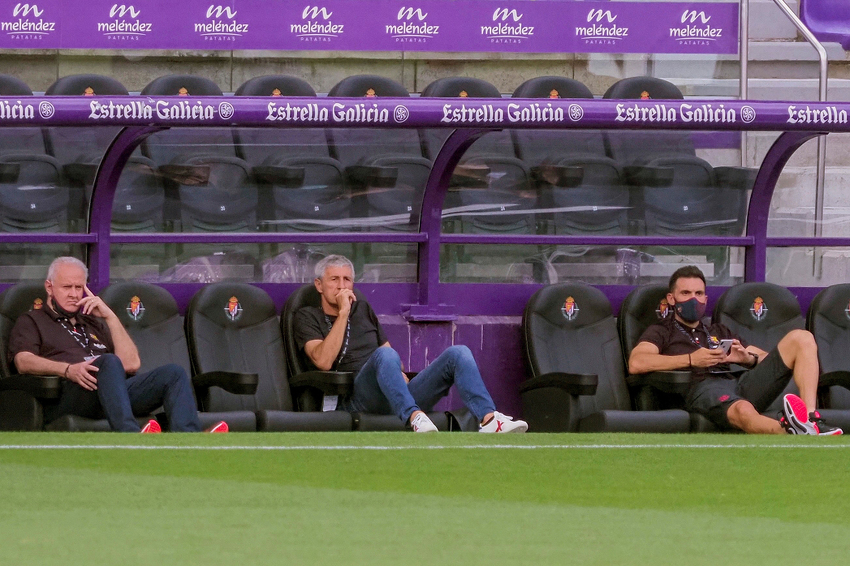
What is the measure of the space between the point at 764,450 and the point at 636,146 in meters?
3.27

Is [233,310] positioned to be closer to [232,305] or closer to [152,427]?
[232,305]

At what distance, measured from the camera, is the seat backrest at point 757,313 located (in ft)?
29.0

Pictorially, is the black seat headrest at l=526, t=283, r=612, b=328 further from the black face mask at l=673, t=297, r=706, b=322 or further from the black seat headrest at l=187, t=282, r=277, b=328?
the black seat headrest at l=187, t=282, r=277, b=328

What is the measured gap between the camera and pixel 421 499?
4.93 metres

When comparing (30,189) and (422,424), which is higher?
(30,189)

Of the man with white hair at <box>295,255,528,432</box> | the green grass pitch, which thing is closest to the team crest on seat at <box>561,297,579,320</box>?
the man with white hair at <box>295,255,528,432</box>

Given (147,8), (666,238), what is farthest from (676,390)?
(147,8)

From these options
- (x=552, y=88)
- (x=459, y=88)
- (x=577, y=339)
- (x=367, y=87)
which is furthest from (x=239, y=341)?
(x=552, y=88)

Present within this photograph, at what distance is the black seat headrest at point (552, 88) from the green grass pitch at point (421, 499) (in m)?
4.78

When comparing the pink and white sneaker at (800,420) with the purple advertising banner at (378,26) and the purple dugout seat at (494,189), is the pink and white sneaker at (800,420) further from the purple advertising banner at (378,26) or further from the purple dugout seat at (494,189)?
the purple advertising banner at (378,26)

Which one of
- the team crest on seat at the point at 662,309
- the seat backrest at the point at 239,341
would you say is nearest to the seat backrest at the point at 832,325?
the team crest on seat at the point at 662,309

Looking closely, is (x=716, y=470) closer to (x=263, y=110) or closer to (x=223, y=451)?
(x=223, y=451)

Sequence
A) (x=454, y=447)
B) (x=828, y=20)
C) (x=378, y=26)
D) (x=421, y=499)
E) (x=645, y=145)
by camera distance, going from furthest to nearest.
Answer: (x=828, y=20), (x=378, y=26), (x=645, y=145), (x=454, y=447), (x=421, y=499)

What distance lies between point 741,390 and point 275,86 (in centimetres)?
452
